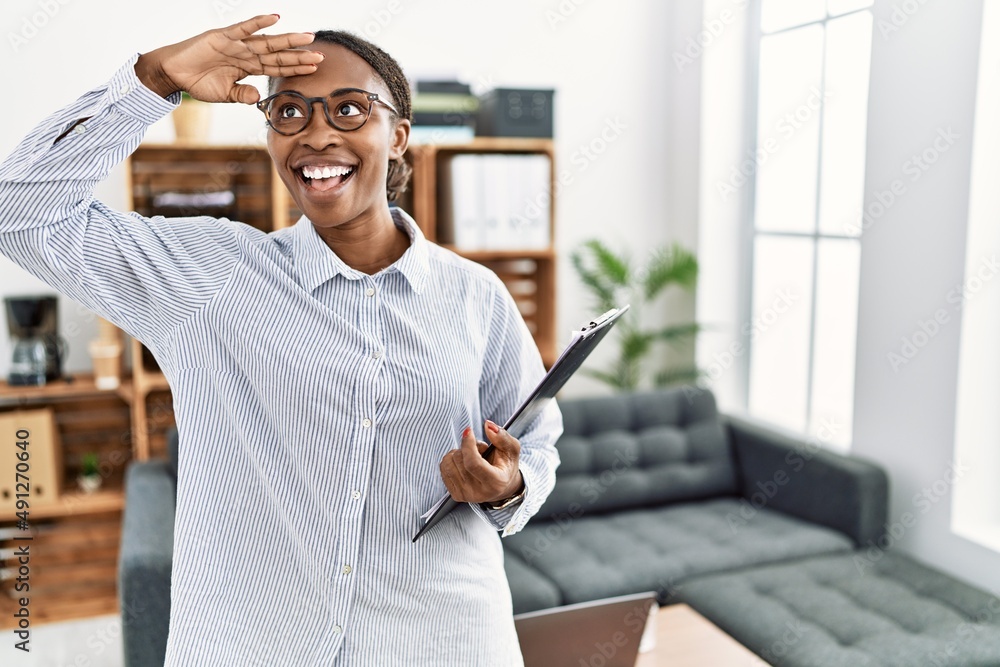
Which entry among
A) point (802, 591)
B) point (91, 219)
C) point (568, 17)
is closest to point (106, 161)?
point (91, 219)

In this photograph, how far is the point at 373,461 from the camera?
122 centimetres

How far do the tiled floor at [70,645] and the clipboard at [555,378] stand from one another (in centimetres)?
238

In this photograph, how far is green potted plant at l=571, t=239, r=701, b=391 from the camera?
3969mm

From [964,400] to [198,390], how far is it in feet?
8.47

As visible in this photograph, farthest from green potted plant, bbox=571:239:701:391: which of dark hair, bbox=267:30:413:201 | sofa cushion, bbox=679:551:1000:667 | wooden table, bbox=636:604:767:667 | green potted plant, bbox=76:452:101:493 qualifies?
dark hair, bbox=267:30:413:201

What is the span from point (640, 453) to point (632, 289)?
2.90ft

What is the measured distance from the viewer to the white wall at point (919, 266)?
295cm

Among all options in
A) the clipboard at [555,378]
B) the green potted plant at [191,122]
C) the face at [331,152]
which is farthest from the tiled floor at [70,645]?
the face at [331,152]

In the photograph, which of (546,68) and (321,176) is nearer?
(321,176)

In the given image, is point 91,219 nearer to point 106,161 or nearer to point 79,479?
point 106,161

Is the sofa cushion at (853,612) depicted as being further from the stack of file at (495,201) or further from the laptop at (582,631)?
the stack of file at (495,201)

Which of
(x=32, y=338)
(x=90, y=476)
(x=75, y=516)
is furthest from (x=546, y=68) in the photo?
(x=75, y=516)

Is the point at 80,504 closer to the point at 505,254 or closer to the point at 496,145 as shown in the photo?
the point at 505,254

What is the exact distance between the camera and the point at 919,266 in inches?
123
